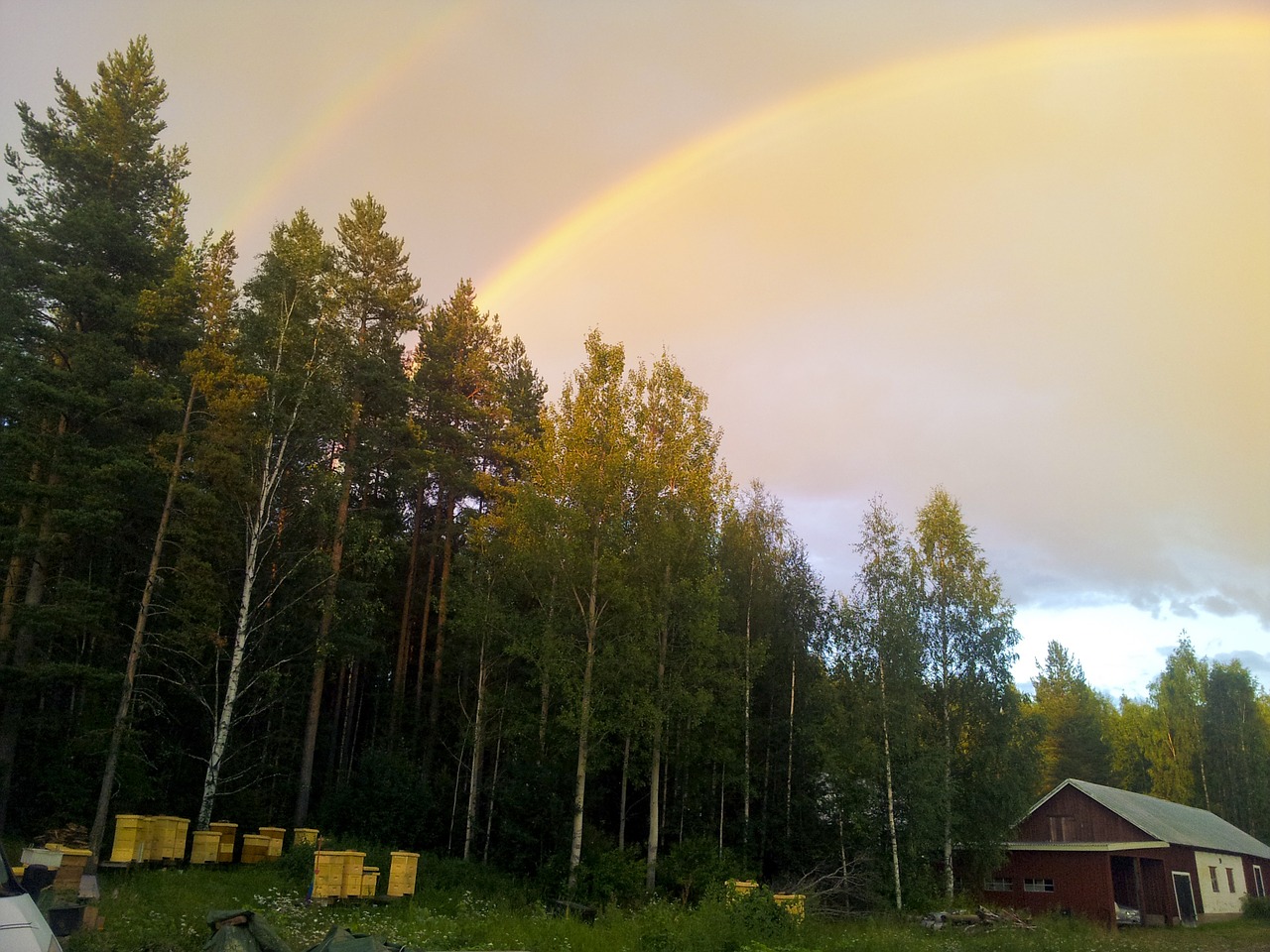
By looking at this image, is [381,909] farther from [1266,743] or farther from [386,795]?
[1266,743]

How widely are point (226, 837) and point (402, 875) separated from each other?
4766 mm

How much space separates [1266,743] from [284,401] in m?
70.0

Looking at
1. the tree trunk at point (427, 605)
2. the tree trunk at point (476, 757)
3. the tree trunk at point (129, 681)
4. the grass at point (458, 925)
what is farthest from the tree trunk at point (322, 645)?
the grass at point (458, 925)

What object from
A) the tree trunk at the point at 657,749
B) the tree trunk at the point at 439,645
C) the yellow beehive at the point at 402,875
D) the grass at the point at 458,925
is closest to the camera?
the grass at the point at 458,925

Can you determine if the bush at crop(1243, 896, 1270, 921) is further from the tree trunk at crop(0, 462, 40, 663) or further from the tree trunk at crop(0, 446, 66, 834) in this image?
the tree trunk at crop(0, 462, 40, 663)

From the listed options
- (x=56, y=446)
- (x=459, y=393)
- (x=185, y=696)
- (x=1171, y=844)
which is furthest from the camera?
(x=459, y=393)

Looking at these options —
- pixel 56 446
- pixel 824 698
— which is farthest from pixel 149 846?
pixel 824 698

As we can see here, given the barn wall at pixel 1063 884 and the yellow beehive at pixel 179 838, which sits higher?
the yellow beehive at pixel 179 838

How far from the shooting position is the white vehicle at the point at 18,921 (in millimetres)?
5176

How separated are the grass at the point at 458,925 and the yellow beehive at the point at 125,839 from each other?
0.31 meters

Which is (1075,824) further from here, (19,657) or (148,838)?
(19,657)

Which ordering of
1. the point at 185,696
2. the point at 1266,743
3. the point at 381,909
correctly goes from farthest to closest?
the point at 1266,743, the point at 185,696, the point at 381,909

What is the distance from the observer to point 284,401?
78.7ft

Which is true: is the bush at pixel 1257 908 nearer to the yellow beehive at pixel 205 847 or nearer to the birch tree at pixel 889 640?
the birch tree at pixel 889 640
